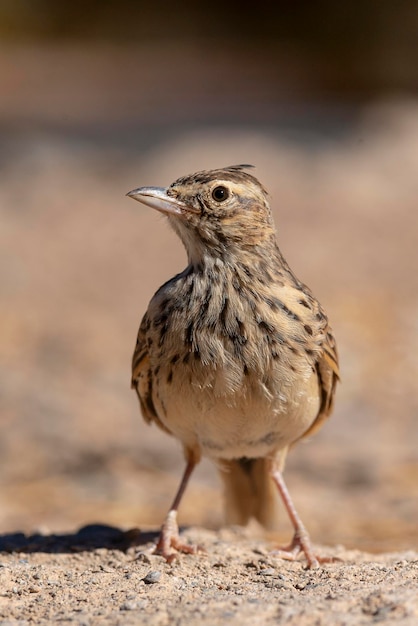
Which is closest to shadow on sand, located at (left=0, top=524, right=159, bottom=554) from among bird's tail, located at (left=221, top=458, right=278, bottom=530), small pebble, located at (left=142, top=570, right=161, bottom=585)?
bird's tail, located at (left=221, top=458, right=278, bottom=530)

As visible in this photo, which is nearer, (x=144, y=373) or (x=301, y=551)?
(x=144, y=373)

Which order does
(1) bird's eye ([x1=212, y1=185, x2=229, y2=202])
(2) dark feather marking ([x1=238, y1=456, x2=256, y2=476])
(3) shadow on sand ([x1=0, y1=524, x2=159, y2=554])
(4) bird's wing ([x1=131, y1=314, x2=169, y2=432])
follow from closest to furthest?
(1) bird's eye ([x1=212, y1=185, x2=229, y2=202]), (4) bird's wing ([x1=131, y1=314, x2=169, y2=432]), (3) shadow on sand ([x1=0, y1=524, x2=159, y2=554]), (2) dark feather marking ([x1=238, y1=456, x2=256, y2=476])

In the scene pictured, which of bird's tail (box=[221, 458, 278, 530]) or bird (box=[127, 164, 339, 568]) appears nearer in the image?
bird (box=[127, 164, 339, 568])

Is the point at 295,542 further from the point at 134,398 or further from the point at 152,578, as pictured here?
the point at 134,398

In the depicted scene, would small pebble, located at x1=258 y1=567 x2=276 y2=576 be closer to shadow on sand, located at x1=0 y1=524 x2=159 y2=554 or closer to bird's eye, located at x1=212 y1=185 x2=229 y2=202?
shadow on sand, located at x1=0 y1=524 x2=159 y2=554

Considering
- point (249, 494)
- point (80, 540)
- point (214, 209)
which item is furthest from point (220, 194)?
point (80, 540)

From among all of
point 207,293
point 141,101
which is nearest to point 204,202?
point 207,293
